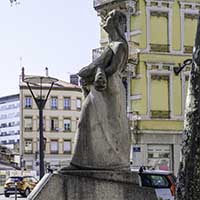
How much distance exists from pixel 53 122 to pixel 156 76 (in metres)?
56.5

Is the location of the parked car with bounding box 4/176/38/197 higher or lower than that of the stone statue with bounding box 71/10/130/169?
lower

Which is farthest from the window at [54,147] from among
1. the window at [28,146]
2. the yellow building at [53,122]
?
the window at [28,146]

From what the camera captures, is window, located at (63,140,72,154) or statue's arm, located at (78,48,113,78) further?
window, located at (63,140,72,154)

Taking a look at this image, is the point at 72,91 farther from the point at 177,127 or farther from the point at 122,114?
the point at 122,114

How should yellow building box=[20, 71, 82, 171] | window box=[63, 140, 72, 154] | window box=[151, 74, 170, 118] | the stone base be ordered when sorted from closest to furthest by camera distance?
the stone base, window box=[151, 74, 170, 118], yellow building box=[20, 71, 82, 171], window box=[63, 140, 72, 154]

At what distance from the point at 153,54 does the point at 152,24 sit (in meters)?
1.75

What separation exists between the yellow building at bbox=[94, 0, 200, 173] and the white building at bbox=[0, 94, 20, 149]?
73205 millimetres

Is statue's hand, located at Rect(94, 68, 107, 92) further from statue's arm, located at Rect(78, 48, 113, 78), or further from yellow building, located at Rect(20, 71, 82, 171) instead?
yellow building, located at Rect(20, 71, 82, 171)

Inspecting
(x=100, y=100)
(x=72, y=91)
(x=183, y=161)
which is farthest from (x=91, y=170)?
(x=72, y=91)

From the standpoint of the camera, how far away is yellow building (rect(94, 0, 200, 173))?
39000 millimetres

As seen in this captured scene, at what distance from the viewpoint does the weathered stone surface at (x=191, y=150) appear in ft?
18.6

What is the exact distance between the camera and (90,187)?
8742mm

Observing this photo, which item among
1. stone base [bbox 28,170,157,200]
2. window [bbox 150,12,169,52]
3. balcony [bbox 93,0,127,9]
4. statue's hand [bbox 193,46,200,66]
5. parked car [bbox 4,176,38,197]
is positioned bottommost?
parked car [bbox 4,176,38,197]

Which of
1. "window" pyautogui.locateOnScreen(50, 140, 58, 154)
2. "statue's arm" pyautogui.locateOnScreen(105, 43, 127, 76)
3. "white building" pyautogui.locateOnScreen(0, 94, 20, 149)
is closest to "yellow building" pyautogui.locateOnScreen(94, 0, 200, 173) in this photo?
"statue's arm" pyautogui.locateOnScreen(105, 43, 127, 76)
